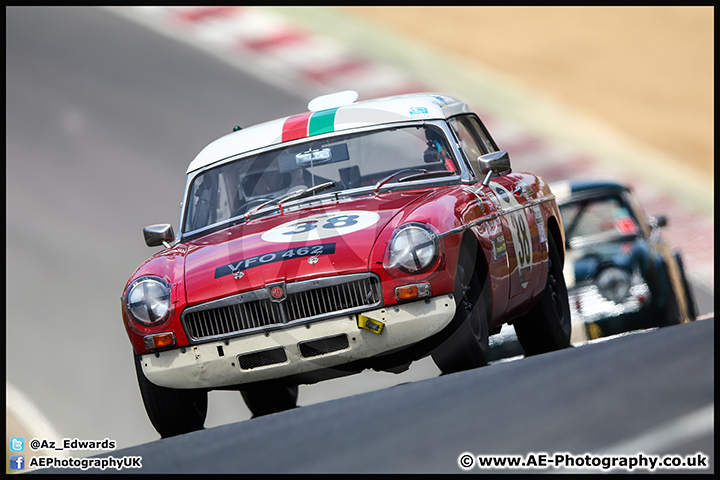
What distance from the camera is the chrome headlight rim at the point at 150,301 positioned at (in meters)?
5.01

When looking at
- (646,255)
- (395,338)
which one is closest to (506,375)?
(395,338)

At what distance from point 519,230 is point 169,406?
209 centimetres

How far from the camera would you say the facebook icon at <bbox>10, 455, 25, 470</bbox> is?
498cm

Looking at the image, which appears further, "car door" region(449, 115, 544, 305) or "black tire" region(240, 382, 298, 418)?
"black tire" region(240, 382, 298, 418)

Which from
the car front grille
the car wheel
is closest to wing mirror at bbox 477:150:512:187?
the car wheel

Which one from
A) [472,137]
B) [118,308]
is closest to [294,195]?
[472,137]

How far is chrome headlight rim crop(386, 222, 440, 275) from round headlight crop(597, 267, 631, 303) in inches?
146

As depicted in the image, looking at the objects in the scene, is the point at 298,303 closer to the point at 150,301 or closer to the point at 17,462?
the point at 150,301

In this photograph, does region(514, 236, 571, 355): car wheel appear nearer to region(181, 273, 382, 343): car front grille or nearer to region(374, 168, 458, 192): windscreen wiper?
region(374, 168, 458, 192): windscreen wiper

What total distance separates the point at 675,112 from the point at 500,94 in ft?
8.35

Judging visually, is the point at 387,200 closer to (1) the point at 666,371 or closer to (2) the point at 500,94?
(1) the point at 666,371

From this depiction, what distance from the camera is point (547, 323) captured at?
20.7 ft

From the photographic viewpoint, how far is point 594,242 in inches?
337

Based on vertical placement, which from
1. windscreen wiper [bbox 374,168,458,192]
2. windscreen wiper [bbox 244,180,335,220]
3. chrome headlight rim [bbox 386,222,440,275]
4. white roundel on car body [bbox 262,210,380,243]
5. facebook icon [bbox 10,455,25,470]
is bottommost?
facebook icon [bbox 10,455,25,470]
